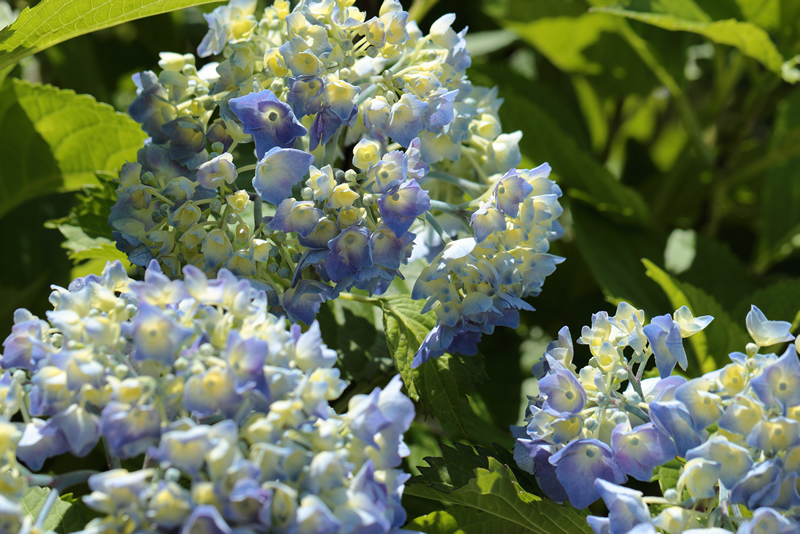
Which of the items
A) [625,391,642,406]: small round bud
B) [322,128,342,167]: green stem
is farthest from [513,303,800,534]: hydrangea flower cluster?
[322,128,342,167]: green stem

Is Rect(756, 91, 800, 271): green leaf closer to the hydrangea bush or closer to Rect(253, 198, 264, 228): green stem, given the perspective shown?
the hydrangea bush

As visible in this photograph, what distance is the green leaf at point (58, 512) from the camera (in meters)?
0.84

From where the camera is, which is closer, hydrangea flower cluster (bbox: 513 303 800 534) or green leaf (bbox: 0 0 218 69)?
hydrangea flower cluster (bbox: 513 303 800 534)

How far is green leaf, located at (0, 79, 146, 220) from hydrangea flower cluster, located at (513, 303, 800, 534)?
892mm

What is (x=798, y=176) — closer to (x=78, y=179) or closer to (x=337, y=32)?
(x=337, y=32)

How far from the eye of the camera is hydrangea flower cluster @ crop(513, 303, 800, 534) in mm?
659

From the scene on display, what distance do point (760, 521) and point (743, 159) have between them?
4.60 ft

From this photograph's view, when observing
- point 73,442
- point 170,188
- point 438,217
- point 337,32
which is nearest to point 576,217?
point 438,217

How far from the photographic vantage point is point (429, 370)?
3.34 ft

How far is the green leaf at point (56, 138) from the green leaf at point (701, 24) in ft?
2.96

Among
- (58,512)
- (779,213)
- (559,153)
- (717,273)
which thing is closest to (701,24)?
(559,153)

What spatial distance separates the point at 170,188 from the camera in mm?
882

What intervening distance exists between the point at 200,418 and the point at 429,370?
1.40 ft

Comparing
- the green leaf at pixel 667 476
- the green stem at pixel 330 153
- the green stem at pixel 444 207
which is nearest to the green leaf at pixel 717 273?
the green leaf at pixel 667 476
